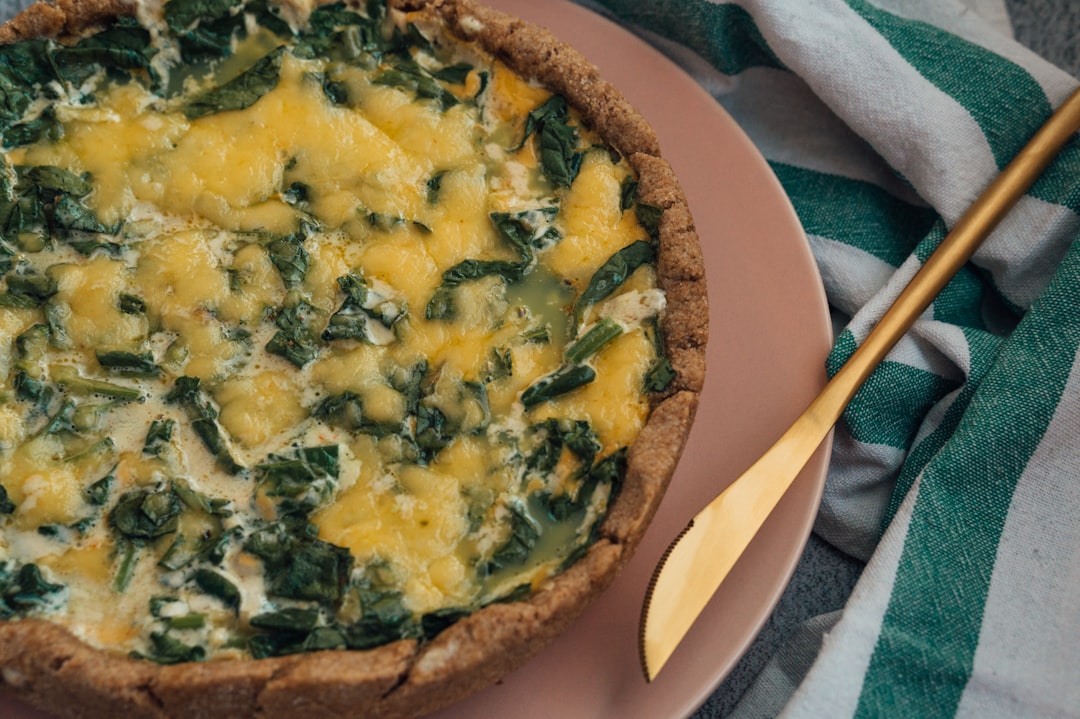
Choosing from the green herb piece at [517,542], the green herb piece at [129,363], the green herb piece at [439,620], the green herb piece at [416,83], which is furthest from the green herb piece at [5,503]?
the green herb piece at [416,83]

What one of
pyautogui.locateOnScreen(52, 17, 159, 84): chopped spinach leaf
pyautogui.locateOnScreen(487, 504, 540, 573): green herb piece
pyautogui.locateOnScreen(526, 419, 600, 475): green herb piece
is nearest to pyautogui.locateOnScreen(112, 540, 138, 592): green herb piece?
pyautogui.locateOnScreen(487, 504, 540, 573): green herb piece

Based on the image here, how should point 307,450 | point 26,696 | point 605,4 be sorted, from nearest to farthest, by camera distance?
point 26,696, point 307,450, point 605,4

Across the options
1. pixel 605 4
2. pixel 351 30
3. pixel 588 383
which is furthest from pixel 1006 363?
pixel 351 30

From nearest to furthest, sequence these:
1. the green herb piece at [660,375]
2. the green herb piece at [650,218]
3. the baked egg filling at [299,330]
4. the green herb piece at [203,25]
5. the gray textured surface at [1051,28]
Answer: the baked egg filling at [299,330] < the green herb piece at [660,375] < the green herb piece at [650,218] < the green herb piece at [203,25] < the gray textured surface at [1051,28]

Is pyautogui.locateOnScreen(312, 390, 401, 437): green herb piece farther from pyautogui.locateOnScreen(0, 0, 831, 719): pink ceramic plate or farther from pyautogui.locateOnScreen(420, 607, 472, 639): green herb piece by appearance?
pyautogui.locateOnScreen(0, 0, 831, 719): pink ceramic plate

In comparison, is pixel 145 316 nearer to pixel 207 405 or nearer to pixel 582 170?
pixel 207 405

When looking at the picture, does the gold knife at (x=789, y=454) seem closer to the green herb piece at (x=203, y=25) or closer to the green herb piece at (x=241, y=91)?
the green herb piece at (x=241, y=91)

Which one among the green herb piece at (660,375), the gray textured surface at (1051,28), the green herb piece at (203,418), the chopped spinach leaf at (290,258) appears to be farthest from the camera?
the gray textured surface at (1051,28)
